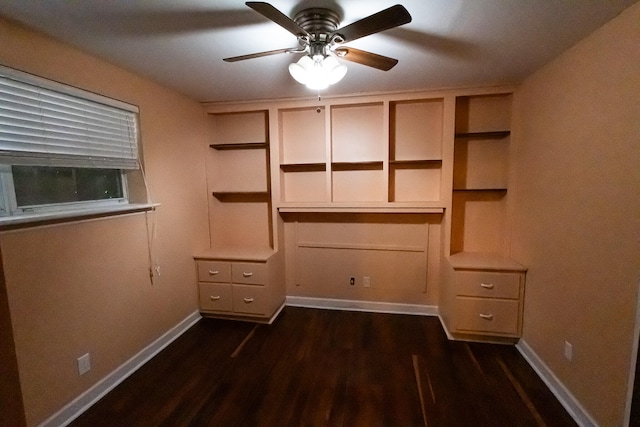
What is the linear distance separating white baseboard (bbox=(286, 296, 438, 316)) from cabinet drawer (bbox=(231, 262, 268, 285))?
67 centimetres

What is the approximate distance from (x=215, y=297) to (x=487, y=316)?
2.59 m

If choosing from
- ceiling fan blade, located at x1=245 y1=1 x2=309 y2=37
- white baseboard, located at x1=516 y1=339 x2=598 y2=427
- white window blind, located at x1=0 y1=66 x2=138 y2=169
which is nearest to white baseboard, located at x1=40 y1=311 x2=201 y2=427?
white window blind, located at x1=0 y1=66 x2=138 y2=169

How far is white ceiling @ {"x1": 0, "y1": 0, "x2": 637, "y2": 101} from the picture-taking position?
1.37 metres

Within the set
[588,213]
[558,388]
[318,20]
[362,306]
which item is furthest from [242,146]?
[558,388]

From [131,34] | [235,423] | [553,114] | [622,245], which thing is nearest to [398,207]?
[553,114]

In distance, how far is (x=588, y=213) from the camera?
1.67 m

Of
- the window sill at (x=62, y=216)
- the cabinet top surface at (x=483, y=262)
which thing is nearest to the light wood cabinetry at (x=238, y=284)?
the window sill at (x=62, y=216)

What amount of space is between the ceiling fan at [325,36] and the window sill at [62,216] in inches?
55.2

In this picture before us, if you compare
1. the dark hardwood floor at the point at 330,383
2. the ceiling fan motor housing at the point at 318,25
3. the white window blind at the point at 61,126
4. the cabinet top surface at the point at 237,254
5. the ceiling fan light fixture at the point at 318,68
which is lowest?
A: the dark hardwood floor at the point at 330,383

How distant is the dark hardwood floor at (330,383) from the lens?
5.78 feet

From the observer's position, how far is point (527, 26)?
1.56 m

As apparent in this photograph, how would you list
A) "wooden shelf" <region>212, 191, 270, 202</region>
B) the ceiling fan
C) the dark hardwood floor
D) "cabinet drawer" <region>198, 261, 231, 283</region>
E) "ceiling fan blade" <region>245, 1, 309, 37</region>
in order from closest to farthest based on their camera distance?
"ceiling fan blade" <region>245, 1, 309, 37</region>
the ceiling fan
the dark hardwood floor
"cabinet drawer" <region>198, 261, 231, 283</region>
"wooden shelf" <region>212, 191, 270, 202</region>

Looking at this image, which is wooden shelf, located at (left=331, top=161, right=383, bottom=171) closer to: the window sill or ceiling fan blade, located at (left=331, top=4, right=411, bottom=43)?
ceiling fan blade, located at (left=331, top=4, right=411, bottom=43)

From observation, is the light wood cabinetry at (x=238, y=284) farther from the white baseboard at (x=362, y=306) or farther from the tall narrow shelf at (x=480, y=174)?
the tall narrow shelf at (x=480, y=174)
